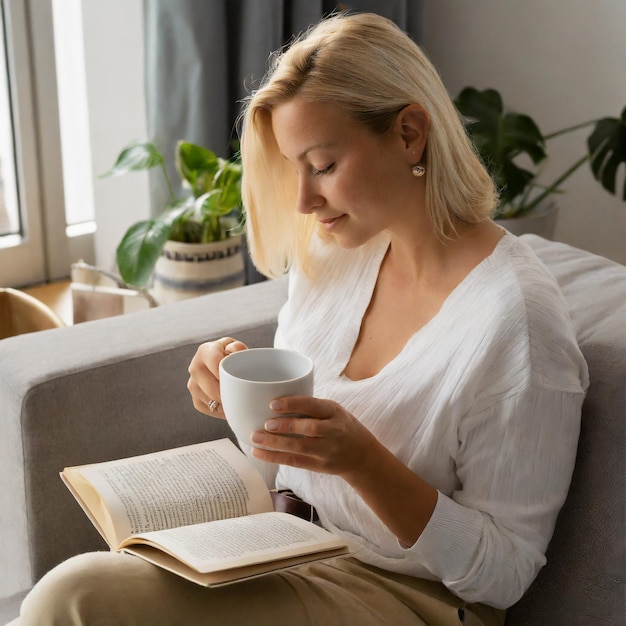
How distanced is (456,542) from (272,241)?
1.78 feet

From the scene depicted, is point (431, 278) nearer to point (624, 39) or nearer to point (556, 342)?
point (556, 342)

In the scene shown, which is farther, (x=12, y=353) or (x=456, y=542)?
(x=12, y=353)

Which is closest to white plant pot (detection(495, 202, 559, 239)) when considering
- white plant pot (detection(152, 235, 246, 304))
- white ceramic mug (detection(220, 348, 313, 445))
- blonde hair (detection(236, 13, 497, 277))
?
white plant pot (detection(152, 235, 246, 304))

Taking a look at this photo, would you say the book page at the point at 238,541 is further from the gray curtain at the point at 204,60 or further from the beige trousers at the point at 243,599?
the gray curtain at the point at 204,60

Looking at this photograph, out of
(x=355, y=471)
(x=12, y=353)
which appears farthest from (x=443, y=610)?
(x=12, y=353)

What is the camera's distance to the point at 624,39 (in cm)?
232

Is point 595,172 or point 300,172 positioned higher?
point 300,172

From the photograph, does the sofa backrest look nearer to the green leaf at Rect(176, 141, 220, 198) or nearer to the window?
the green leaf at Rect(176, 141, 220, 198)

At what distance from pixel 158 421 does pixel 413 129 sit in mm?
575

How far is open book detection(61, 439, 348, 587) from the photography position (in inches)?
37.6

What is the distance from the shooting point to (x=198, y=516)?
115cm

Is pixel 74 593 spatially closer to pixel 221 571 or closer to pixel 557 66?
pixel 221 571

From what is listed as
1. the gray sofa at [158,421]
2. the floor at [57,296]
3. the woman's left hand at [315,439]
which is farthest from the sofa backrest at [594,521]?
the floor at [57,296]

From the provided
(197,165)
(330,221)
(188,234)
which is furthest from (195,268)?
(330,221)
